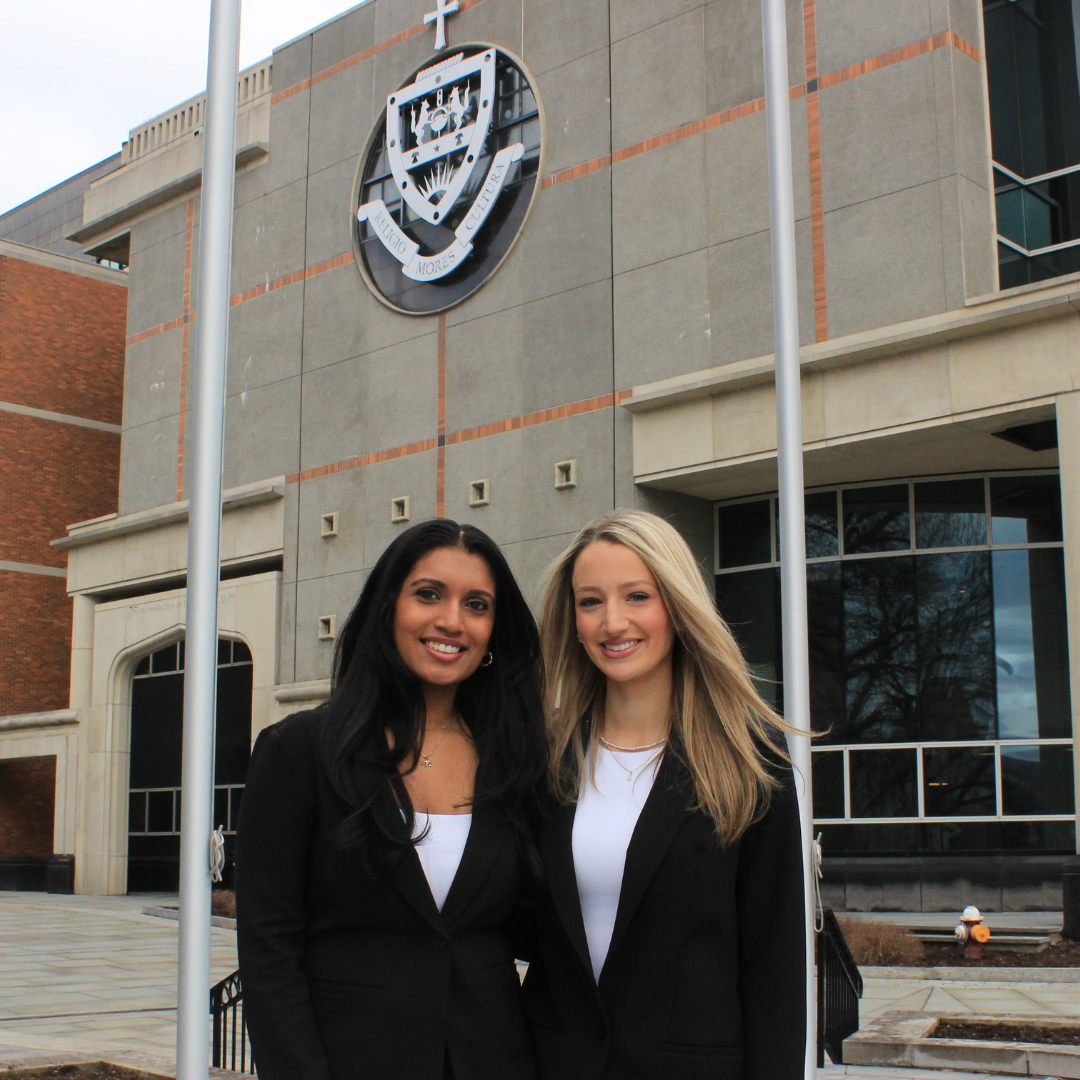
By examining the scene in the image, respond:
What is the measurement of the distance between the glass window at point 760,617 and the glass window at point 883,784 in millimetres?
1690

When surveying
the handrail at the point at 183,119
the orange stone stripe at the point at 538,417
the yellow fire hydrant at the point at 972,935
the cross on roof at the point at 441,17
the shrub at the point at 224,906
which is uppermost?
the handrail at the point at 183,119

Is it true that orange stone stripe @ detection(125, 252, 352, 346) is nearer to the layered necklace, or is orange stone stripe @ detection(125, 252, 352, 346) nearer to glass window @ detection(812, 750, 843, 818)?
glass window @ detection(812, 750, 843, 818)

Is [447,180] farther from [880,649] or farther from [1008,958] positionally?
[1008,958]

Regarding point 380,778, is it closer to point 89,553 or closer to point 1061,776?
point 1061,776

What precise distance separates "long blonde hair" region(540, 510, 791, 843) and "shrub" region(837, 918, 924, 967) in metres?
11.6

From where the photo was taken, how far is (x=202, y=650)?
529 centimetres

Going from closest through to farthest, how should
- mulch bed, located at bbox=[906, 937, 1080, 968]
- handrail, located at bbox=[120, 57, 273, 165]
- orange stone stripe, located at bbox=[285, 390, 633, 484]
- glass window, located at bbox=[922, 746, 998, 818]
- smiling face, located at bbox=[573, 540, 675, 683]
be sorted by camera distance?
smiling face, located at bbox=[573, 540, 675, 683]
mulch bed, located at bbox=[906, 937, 1080, 968]
glass window, located at bbox=[922, 746, 998, 818]
orange stone stripe, located at bbox=[285, 390, 633, 484]
handrail, located at bbox=[120, 57, 273, 165]

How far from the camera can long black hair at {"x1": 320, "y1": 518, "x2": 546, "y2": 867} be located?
302cm

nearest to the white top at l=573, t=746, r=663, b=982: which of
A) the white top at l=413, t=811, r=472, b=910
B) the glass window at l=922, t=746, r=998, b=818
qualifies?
the white top at l=413, t=811, r=472, b=910

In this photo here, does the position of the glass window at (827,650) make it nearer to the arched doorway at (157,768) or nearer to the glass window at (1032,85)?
the glass window at (1032,85)

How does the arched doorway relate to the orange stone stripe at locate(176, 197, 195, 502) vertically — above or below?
below

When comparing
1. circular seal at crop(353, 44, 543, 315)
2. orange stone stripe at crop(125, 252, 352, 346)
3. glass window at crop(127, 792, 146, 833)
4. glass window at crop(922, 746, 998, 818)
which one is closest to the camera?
glass window at crop(922, 746, 998, 818)

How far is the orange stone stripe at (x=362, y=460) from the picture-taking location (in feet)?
75.9

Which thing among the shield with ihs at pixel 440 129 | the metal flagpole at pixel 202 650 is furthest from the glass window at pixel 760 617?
the metal flagpole at pixel 202 650
